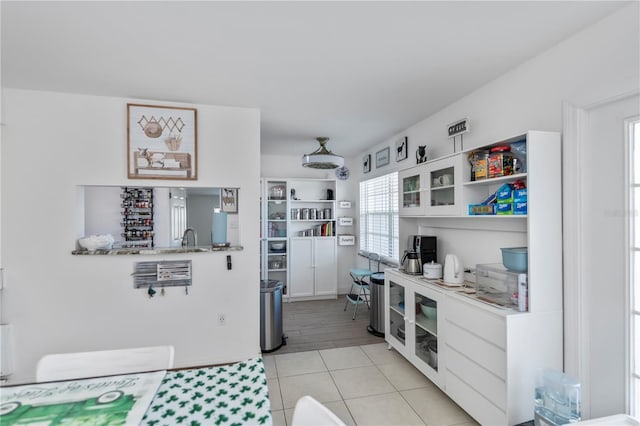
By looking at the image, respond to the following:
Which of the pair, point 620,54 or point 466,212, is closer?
point 620,54

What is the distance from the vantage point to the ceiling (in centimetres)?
171

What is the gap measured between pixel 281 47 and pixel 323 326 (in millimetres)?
3407

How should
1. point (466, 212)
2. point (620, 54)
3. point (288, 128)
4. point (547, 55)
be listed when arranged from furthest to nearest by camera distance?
point (288, 128)
point (466, 212)
point (547, 55)
point (620, 54)

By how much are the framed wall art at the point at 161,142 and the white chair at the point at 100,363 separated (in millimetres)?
1835

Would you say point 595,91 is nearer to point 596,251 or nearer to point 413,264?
point 596,251

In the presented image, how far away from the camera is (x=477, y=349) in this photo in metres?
2.11

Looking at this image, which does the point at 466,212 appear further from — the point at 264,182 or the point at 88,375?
the point at 264,182

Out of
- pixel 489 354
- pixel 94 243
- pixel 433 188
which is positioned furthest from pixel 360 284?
pixel 94 243

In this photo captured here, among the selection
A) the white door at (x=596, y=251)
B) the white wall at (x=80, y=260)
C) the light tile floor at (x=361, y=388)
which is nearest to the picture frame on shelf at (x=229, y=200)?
the white wall at (x=80, y=260)

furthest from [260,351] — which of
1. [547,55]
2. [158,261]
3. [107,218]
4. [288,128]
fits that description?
[547,55]

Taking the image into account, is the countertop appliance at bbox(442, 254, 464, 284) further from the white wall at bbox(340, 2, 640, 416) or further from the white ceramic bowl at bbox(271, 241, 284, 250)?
the white ceramic bowl at bbox(271, 241, 284, 250)

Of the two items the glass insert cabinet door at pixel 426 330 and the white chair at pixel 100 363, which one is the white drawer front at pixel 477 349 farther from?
the white chair at pixel 100 363

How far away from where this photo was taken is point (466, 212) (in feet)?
8.36

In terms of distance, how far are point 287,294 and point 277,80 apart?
382cm
